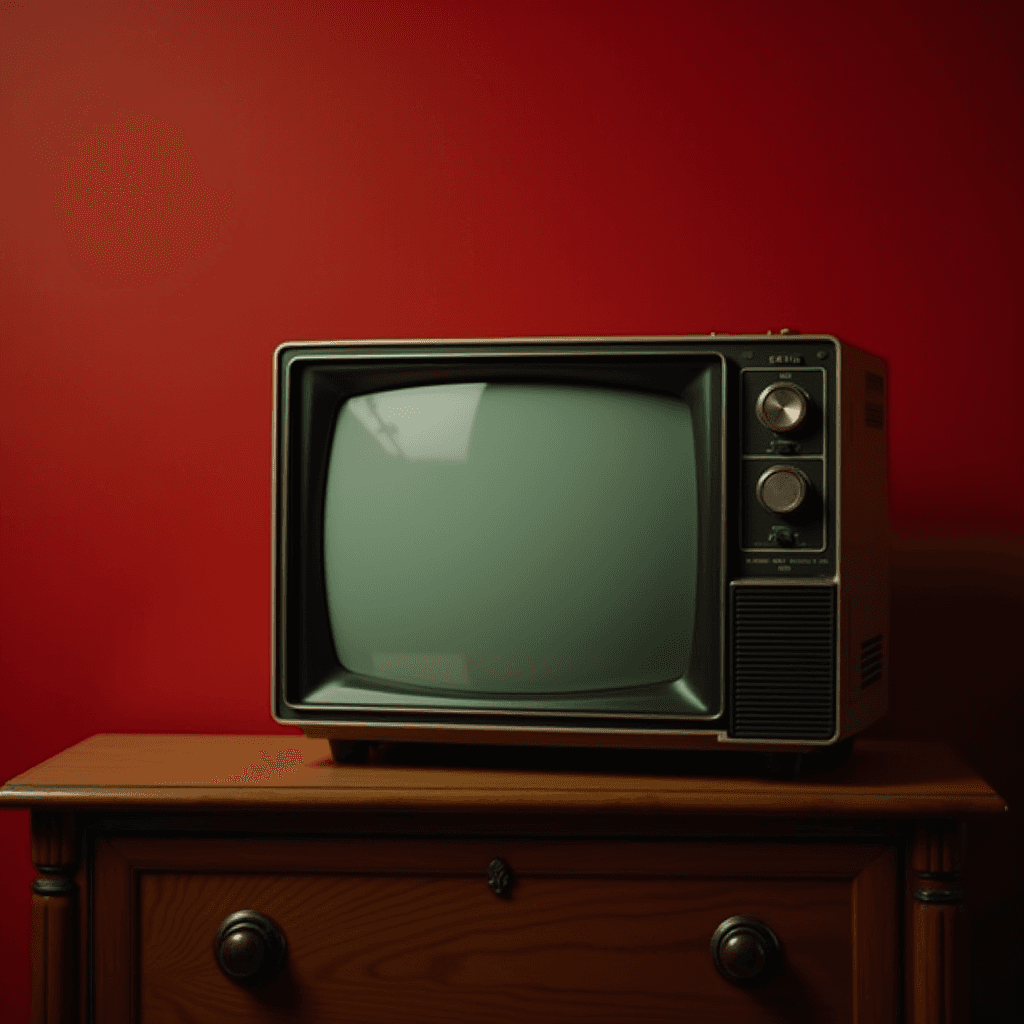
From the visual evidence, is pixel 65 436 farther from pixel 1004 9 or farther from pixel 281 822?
pixel 1004 9

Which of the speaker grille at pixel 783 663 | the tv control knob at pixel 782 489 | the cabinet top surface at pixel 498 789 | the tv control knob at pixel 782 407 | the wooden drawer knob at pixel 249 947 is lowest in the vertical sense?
the wooden drawer knob at pixel 249 947

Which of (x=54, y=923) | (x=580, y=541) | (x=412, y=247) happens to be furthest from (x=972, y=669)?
(x=54, y=923)

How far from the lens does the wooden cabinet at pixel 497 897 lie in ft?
3.20

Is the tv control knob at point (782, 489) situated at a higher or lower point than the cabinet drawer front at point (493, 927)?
higher

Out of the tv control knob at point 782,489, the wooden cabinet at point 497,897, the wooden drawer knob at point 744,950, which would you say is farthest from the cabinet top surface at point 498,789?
the tv control knob at point 782,489

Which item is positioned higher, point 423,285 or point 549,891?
point 423,285

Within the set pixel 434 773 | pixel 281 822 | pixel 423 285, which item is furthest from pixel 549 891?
pixel 423 285

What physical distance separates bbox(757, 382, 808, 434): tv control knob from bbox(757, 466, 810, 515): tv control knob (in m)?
0.04

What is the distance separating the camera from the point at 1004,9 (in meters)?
1.37

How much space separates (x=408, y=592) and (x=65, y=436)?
63 centimetres

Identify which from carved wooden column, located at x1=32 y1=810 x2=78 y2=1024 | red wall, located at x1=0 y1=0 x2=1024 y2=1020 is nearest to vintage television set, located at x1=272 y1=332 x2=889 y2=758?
carved wooden column, located at x1=32 y1=810 x2=78 y2=1024

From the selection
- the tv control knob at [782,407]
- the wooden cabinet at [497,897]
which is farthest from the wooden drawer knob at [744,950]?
the tv control knob at [782,407]

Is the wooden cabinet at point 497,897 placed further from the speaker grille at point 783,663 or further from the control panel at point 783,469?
the control panel at point 783,469

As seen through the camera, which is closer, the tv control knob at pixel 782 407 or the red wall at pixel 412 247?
the tv control knob at pixel 782 407
